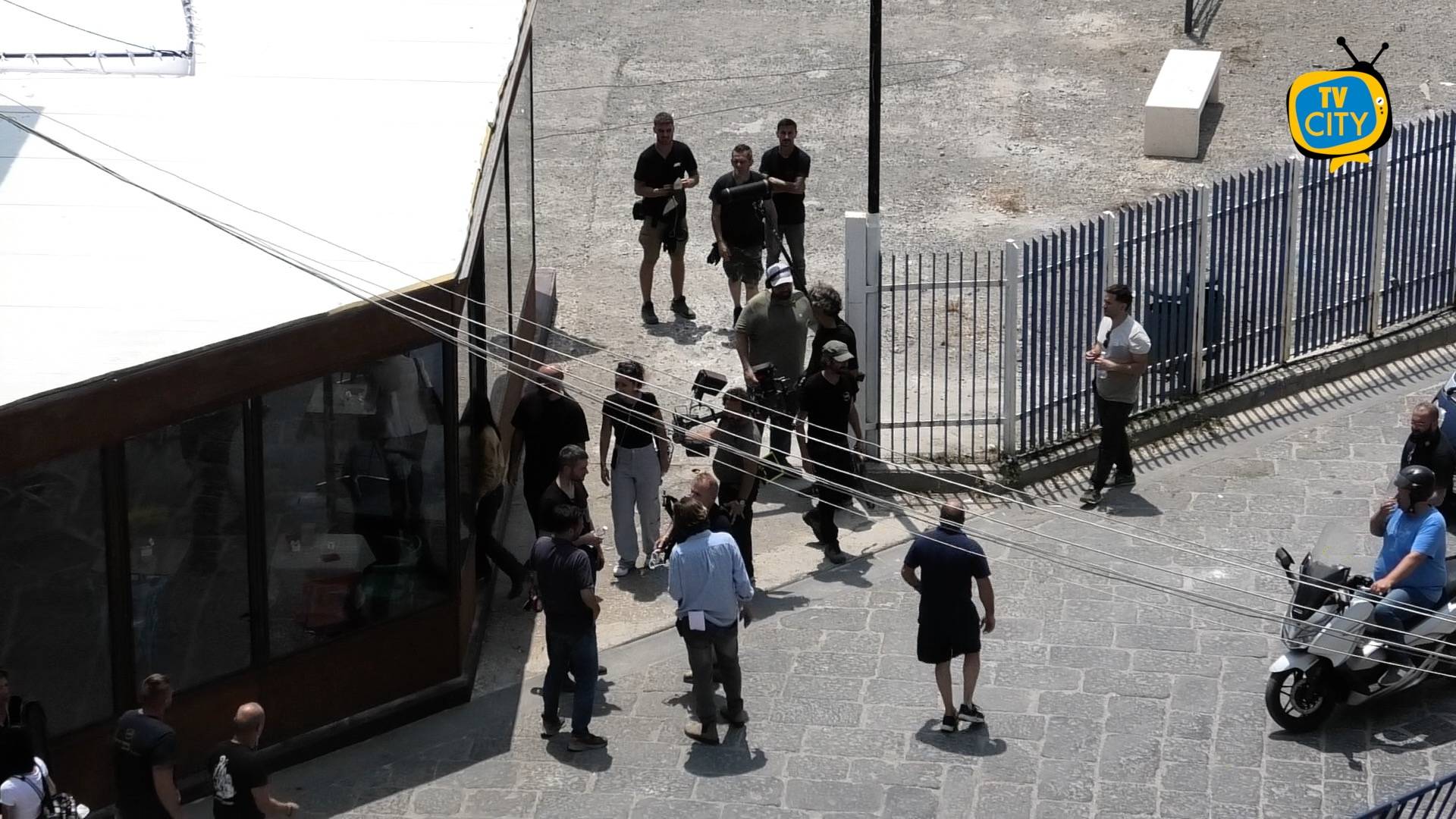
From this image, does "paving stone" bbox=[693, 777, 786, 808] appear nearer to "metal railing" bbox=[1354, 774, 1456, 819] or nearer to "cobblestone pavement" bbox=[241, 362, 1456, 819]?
"cobblestone pavement" bbox=[241, 362, 1456, 819]

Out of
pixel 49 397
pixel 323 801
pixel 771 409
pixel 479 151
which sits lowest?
pixel 323 801

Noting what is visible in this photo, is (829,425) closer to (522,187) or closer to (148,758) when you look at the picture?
(522,187)

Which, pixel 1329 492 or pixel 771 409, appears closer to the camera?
pixel 771 409

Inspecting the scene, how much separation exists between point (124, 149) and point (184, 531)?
2.71 metres

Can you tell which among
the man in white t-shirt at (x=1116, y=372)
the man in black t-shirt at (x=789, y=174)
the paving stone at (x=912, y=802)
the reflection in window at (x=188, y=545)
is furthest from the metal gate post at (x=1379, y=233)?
the reflection in window at (x=188, y=545)

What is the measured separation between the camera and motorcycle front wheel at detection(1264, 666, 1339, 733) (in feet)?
31.8

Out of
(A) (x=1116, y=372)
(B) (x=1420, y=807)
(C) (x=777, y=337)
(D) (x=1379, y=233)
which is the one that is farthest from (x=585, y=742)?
(D) (x=1379, y=233)

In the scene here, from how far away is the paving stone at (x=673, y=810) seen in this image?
937cm

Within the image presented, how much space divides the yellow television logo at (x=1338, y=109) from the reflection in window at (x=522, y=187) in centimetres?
652

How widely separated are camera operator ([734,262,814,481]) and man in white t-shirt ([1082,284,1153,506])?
6.35ft

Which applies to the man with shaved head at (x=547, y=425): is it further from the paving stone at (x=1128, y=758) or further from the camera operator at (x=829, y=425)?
the paving stone at (x=1128, y=758)

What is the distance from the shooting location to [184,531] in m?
9.19

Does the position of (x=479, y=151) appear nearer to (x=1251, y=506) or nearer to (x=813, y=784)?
(x=813, y=784)

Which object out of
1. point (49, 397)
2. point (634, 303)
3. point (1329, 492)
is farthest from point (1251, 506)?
point (49, 397)
